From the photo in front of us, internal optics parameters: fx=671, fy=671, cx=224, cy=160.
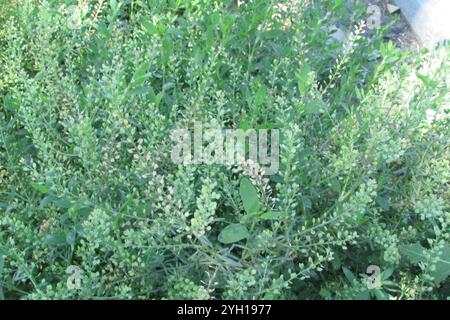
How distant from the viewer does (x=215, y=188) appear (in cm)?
238

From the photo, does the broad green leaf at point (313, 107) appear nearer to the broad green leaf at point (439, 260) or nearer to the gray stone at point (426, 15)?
the broad green leaf at point (439, 260)

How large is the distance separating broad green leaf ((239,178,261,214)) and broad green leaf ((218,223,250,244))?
0.22 ft

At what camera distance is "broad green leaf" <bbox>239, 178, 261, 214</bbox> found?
2021mm

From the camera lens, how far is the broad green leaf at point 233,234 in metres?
2.10

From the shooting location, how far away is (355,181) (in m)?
2.32

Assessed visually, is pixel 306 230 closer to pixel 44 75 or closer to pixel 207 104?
pixel 207 104

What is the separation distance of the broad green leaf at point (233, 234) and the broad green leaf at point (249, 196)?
0.07 metres

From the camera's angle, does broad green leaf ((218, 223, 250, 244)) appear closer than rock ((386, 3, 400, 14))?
Yes

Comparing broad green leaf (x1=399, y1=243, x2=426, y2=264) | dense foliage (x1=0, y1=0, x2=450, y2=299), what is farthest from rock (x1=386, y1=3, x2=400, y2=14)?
broad green leaf (x1=399, y1=243, x2=426, y2=264)

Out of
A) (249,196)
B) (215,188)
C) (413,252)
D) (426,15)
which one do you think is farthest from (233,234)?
(426,15)

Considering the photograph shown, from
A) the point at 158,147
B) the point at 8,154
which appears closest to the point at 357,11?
the point at 158,147

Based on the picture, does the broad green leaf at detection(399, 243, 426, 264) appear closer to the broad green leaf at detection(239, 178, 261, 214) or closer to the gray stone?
the broad green leaf at detection(239, 178, 261, 214)

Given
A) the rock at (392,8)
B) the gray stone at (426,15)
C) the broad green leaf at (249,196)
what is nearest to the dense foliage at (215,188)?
the broad green leaf at (249,196)

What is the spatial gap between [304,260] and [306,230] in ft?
0.94
